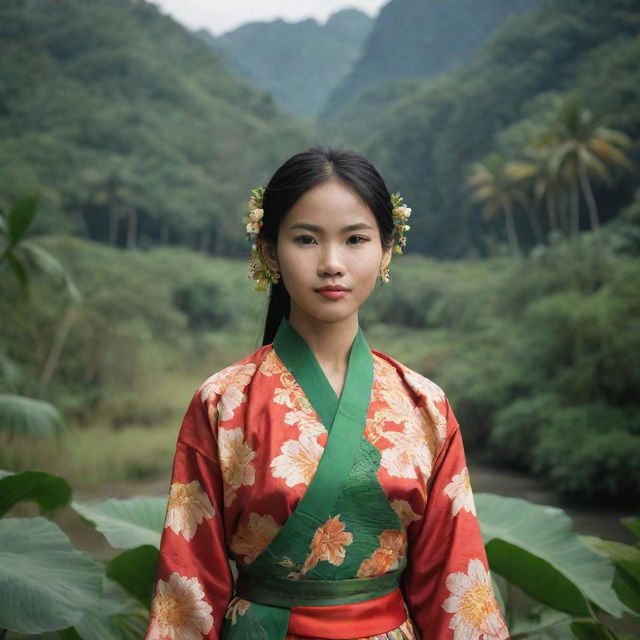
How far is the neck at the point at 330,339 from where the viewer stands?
1180 millimetres

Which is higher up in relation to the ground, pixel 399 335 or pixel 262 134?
pixel 262 134

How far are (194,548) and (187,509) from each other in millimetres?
54

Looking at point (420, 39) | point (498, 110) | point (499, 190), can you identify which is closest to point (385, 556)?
point (499, 190)

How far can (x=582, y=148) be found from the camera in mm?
16516

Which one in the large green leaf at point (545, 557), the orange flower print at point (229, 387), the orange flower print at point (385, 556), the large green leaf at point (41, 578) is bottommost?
the large green leaf at point (545, 557)

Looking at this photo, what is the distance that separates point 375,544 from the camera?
109cm

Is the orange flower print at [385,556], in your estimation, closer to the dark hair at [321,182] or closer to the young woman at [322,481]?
the young woman at [322,481]

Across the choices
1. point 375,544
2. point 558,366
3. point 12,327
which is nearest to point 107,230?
point 12,327

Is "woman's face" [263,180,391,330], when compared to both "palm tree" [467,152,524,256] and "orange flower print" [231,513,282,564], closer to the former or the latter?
"orange flower print" [231,513,282,564]

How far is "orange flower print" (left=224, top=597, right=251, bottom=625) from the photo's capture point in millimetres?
1095

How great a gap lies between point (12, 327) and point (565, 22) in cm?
1786

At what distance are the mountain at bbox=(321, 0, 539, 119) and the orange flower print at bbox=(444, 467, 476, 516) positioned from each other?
27272 mm

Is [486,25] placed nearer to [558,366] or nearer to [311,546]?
[558,366]

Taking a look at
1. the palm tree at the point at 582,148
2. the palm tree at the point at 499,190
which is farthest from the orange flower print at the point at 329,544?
the palm tree at the point at 499,190
